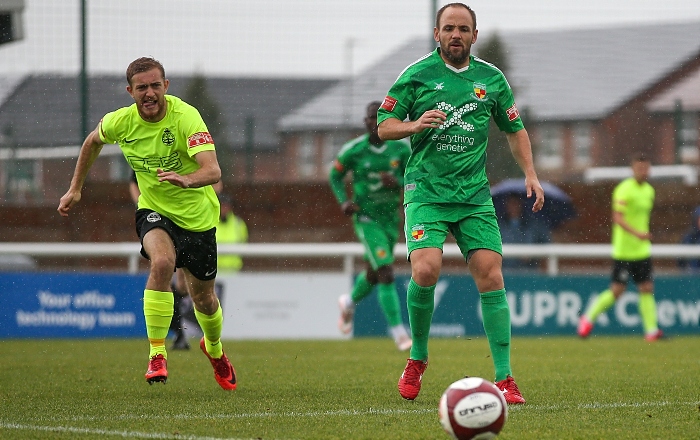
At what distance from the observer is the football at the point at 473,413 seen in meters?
4.84

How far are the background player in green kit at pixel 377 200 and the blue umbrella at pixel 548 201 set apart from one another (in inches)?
134

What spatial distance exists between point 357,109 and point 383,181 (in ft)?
9.46

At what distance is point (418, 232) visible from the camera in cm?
669

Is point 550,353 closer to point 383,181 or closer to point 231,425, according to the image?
point 383,181

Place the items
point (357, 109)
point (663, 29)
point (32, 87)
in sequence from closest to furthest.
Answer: point (32, 87)
point (357, 109)
point (663, 29)

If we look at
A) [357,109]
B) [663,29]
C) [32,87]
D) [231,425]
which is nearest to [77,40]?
[32,87]

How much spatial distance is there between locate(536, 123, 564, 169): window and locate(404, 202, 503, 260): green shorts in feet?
28.0

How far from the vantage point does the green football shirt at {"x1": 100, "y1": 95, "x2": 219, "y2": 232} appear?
284 inches

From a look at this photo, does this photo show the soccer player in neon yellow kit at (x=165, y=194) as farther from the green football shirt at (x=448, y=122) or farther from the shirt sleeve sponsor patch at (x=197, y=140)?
the green football shirt at (x=448, y=122)

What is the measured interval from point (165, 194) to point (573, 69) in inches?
333

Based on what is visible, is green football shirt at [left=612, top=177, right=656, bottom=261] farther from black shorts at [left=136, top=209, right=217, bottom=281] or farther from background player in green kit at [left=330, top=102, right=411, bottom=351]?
black shorts at [left=136, top=209, right=217, bottom=281]

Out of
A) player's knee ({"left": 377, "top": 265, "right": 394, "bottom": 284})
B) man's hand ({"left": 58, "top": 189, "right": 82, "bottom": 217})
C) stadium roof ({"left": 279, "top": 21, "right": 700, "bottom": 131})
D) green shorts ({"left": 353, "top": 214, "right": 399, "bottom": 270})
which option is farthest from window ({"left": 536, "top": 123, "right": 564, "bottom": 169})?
man's hand ({"left": 58, "top": 189, "right": 82, "bottom": 217})

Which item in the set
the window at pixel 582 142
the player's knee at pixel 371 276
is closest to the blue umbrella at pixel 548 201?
the window at pixel 582 142

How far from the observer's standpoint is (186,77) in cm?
1369
